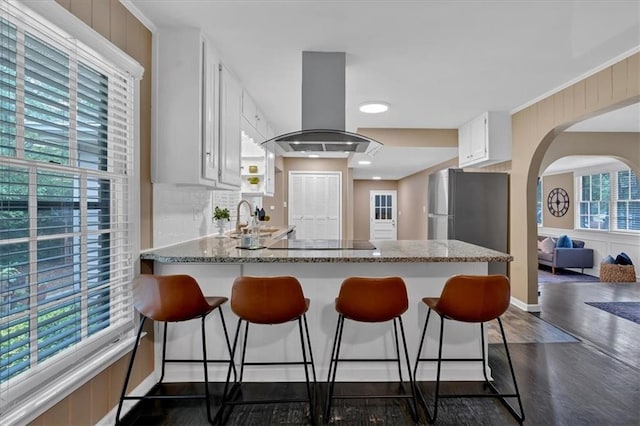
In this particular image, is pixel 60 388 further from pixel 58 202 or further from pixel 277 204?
pixel 277 204

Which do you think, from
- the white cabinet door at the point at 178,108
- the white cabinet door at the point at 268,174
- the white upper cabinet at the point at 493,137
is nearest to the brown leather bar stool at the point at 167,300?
the white cabinet door at the point at 178,108

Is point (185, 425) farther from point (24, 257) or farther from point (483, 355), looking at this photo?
point (483, 355)

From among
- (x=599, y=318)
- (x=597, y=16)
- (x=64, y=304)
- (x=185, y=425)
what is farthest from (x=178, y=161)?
(x=599, y=318)

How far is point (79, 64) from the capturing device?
164 centimetres

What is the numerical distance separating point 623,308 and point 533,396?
316 centimetres

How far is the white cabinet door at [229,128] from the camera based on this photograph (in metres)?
2.70

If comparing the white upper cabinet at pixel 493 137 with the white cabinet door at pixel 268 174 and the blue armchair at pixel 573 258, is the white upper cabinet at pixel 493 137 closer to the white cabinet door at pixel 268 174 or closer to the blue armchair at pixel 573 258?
the white cabinet door at pixel 268 174

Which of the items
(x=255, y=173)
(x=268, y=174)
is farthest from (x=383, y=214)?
(x=255, y=173)

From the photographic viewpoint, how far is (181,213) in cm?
272

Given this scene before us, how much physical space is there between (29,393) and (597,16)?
3.66 meters

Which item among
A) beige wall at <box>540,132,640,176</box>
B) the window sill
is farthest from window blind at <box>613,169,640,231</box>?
the window sill

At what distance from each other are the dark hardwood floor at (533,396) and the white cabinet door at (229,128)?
5.33ft

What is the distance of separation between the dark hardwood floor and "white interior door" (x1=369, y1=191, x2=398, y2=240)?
22.9 feet

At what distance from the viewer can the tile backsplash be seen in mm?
2382
